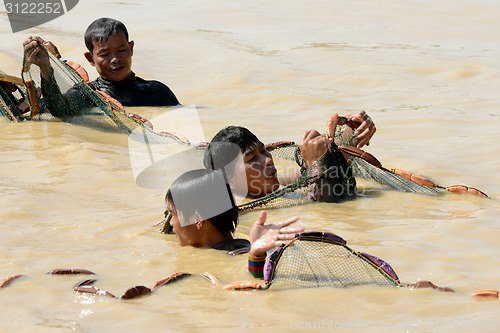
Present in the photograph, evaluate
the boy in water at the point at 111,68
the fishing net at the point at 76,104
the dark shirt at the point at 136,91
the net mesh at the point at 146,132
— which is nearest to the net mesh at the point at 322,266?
the net mesh at the point at 146,132

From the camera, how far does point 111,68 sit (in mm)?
7629

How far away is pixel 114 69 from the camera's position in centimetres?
764

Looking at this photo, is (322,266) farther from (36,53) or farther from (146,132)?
(36,53)

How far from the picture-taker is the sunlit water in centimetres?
317

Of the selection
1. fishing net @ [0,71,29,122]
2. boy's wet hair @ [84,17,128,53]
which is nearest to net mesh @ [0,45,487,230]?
fishing net @ [0,71,29,122]

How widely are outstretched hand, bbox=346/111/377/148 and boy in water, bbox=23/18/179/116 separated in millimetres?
2960

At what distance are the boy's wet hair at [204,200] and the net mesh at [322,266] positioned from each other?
2.29 feet

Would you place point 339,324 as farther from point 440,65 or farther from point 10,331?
point 440,65

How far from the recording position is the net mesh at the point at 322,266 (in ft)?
11.1

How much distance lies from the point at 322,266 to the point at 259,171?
66.0 inches

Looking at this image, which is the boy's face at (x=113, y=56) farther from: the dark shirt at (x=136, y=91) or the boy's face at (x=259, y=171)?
the boy's face at (x=259, y=171)

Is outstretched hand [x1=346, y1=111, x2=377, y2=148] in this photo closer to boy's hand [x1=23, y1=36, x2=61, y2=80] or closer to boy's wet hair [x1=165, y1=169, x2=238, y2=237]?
boy's wet hair [x1=165, y1=169, x2=238, y2=237]

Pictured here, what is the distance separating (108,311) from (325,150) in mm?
2372

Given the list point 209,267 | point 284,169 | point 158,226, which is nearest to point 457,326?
point 209,267
